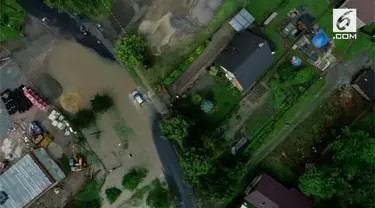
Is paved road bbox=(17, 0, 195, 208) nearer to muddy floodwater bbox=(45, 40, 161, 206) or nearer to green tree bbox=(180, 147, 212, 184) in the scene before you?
muddy floodwater bbox=(45, 40, 161, 206)

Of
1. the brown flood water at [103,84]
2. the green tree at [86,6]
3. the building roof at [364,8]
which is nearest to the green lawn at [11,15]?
the green tree at [86,6]

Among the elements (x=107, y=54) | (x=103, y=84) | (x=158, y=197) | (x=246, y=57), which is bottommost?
(x=158, y=197)

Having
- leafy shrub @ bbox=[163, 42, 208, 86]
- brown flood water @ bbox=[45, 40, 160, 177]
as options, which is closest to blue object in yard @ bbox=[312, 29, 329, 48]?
leafy shrub @ bbox=[163, 42, 208, 86]

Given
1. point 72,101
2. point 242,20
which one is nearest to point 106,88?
point 72,101

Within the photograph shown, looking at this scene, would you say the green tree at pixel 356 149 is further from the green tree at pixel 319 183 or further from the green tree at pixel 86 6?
the green tree at pixel 86 6

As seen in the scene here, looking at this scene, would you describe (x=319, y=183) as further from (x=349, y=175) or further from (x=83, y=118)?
(x=83, y=118)
